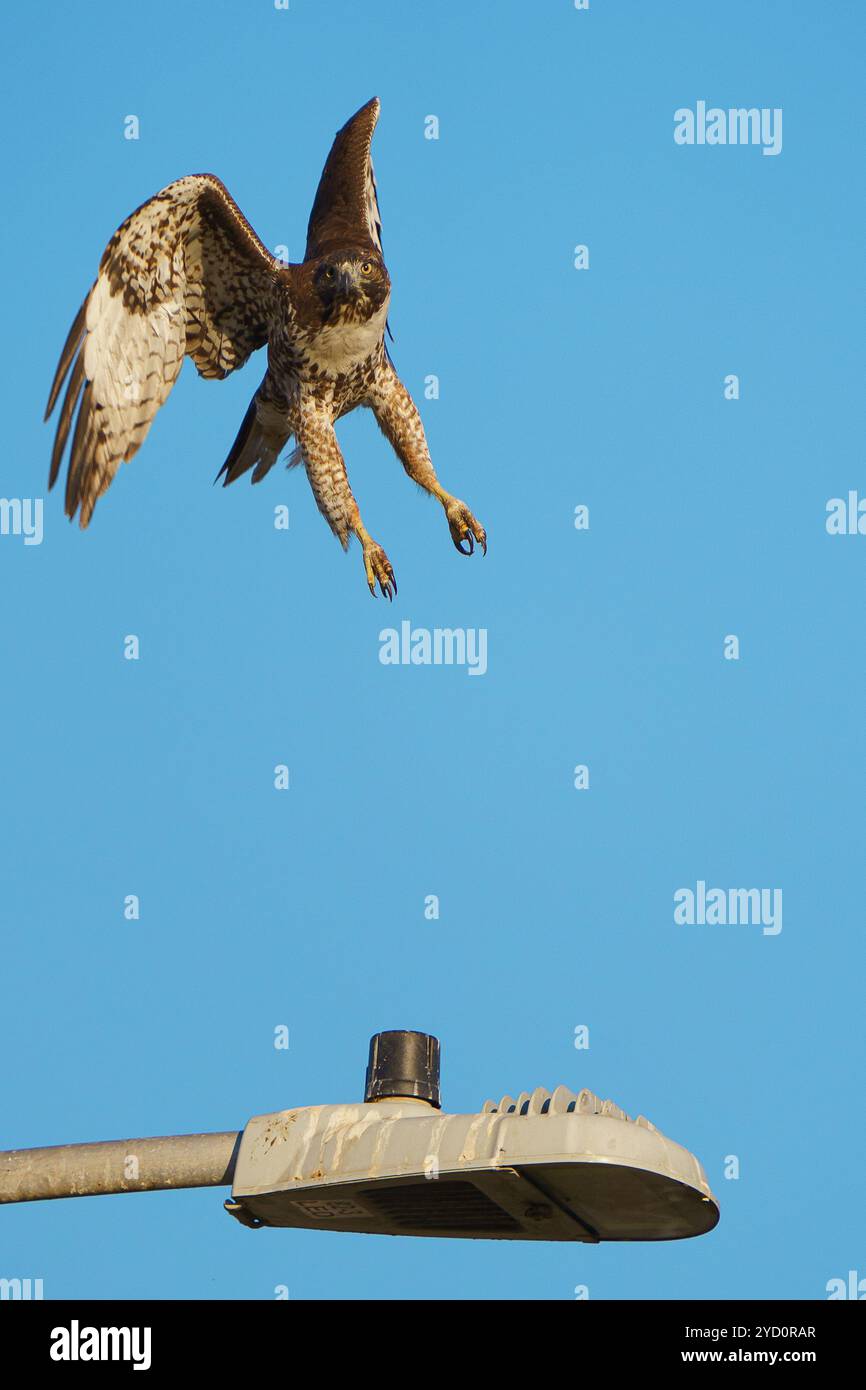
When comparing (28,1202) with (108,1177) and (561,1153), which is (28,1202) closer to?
(108,1177)

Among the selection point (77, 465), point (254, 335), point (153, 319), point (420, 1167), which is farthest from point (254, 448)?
point (420, 1167)

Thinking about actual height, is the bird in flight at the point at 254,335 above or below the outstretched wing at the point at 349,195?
below

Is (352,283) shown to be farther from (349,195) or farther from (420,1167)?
(420,1167)

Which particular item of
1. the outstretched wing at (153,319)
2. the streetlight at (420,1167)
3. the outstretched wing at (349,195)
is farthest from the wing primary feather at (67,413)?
the streetlight at (420,1167)

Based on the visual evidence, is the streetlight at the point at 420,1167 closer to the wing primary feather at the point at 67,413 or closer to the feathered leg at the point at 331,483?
the wing primary feather at the point at 67,413

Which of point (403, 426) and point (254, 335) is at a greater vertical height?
point (254, 335)

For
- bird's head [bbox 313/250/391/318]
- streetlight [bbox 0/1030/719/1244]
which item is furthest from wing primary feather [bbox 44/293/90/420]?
streetlight [bbox 0/1030/719/1244]
